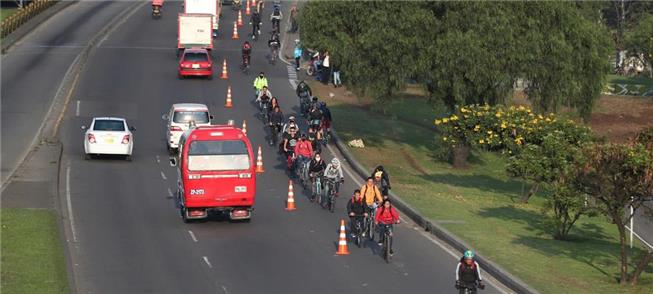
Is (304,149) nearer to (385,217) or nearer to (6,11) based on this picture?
(385,217)

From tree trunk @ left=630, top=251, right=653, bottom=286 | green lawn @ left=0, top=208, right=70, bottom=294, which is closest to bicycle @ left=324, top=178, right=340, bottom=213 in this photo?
green lawn @ left=0, top=208, right=70, bottom=294

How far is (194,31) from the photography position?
7094 centimetres

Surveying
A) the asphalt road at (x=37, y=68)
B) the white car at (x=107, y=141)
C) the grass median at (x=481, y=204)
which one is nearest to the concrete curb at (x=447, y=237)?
the grass median at (x=481, y=204)

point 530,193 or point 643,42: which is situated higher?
point 643,42

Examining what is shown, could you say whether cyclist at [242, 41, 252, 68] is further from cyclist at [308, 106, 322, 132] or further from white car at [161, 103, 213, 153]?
white car at [161, 103, 213, 153]

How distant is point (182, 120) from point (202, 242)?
14.8 metres

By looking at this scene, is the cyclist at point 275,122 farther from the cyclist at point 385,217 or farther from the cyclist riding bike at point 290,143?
the cyclist at point 385,217

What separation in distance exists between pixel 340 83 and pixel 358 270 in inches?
1481

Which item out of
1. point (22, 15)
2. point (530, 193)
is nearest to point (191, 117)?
point (530, 193)

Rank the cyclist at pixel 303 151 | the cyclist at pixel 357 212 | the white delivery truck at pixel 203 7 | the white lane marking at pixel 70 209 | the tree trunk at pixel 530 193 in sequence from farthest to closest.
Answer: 1. the white delivery truck at pixel 203 7
2. the tree trunk at pixel 530 193
3. the cyclist at pixel 303 151
4. the white lane marking at pixel 70 209
5. the cyclist at pixel 357 212

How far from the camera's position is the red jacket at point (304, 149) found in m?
38.6

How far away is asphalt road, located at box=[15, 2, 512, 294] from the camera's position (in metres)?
25.4

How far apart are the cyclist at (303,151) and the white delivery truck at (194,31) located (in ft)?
108

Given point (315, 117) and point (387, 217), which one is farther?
point (315, 117)
